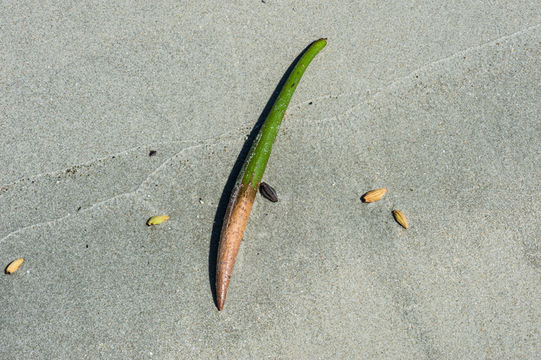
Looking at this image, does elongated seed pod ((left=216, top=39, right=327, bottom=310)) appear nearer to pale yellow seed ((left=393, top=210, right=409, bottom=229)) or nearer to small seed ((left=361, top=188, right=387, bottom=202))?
small seed ((left=361, top=188, right=387, bottom=202))

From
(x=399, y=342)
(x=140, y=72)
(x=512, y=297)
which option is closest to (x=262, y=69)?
(x=140, y=72)

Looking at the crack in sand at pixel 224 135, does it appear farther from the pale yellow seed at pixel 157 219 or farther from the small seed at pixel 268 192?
the small seed at pixel 268 192

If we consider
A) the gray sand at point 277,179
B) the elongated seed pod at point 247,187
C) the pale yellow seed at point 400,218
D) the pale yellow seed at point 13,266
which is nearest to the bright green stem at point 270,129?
the elongated seed pod at point 247,187

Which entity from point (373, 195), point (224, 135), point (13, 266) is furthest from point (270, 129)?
point (13, 266)

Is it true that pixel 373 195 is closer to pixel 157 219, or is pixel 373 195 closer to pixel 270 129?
pixel 270 129

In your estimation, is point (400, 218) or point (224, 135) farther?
point (224, 135)

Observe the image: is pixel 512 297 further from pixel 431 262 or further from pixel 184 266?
pixel 184 266
